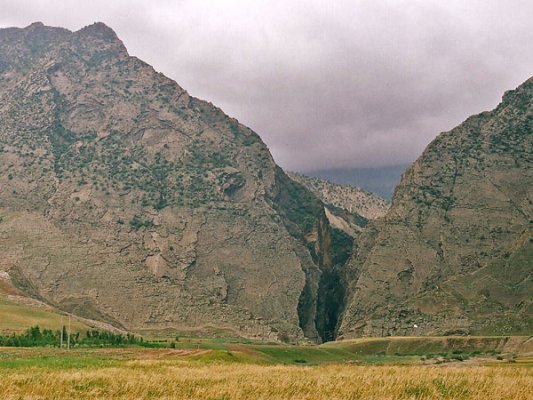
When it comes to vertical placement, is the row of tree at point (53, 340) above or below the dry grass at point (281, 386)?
below

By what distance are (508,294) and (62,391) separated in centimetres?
17091

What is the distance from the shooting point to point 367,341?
167625 mm

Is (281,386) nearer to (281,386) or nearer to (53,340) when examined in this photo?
(281,386)

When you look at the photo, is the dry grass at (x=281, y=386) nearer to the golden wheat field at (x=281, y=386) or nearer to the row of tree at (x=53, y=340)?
the golden wheat field at (x=281, y=386)

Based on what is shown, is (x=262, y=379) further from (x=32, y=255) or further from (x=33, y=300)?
(x=32, y=255)

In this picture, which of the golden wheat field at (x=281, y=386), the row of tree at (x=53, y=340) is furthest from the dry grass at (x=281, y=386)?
the row of tree at (x=53, y=340)

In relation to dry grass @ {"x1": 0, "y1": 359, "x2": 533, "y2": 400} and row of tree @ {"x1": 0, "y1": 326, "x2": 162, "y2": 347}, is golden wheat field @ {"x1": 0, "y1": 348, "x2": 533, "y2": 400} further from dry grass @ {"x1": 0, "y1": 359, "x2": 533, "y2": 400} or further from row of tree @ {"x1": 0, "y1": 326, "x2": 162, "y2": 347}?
row of tree @ {"x1": 0, "y1": 326, "x2": 162, "y2": 347}

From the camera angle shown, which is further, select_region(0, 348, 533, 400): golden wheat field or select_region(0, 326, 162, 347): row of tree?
select_region(0, 326, 162, 347): row of tree

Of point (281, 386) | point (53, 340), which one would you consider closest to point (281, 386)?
point (281, 386)

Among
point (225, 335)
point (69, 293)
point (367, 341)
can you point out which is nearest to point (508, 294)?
point (367, 341)

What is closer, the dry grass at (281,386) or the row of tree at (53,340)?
the dry grass at (281,386)

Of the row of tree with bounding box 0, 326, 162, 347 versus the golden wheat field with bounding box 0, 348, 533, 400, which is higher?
the golden wheat field with bounding box 0, 348, 533, 400

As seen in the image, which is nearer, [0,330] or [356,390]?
[356,390]

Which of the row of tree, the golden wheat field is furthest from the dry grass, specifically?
the row of tree
